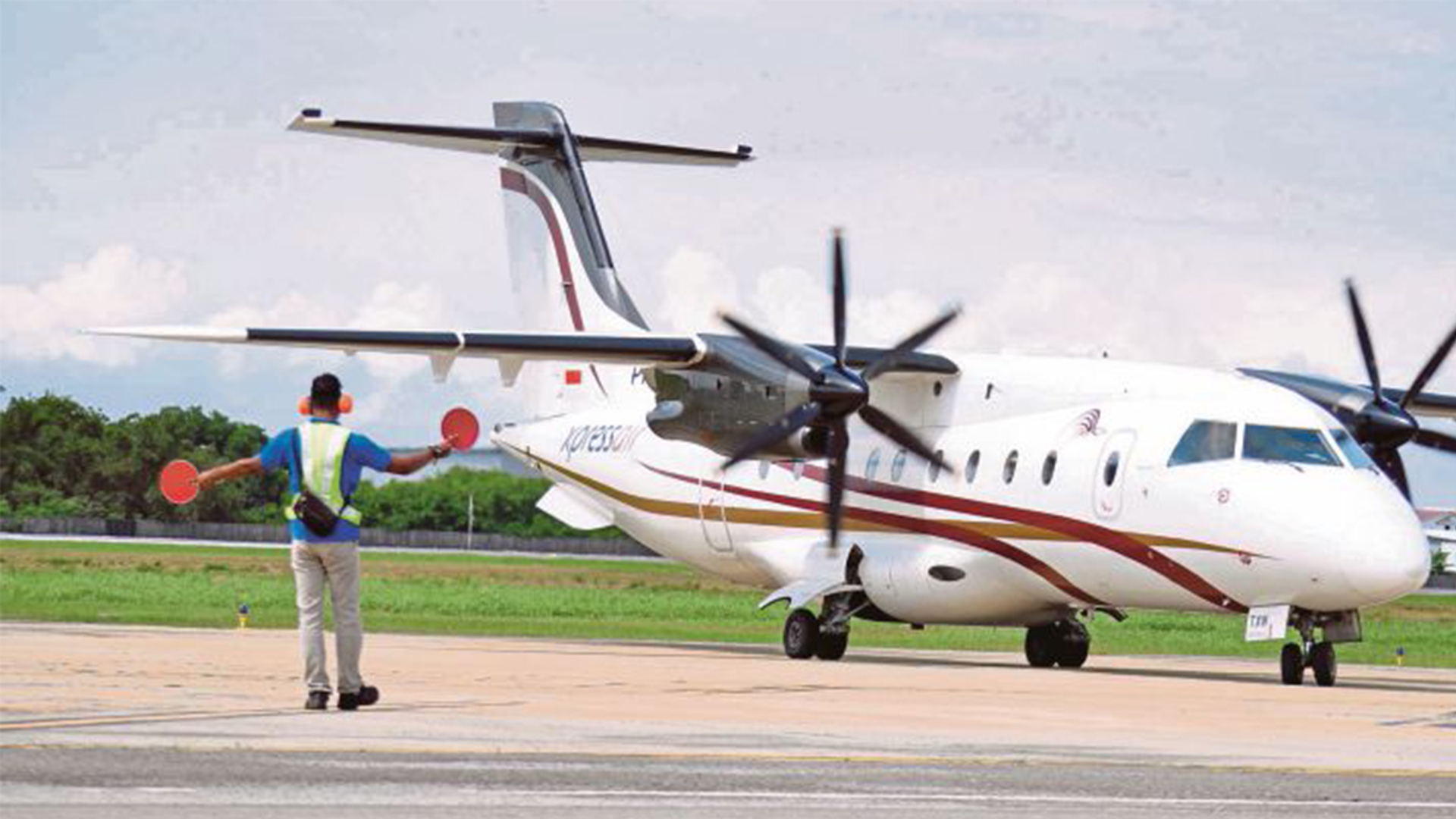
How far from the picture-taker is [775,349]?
94.2 ft

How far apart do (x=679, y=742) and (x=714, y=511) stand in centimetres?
1954

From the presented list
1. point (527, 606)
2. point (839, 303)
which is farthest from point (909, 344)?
point (527, 606)

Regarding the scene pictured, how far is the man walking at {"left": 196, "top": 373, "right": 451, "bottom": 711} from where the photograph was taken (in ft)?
51.6

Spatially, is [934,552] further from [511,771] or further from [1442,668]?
[511,771]

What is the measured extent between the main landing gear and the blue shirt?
15.1 metres

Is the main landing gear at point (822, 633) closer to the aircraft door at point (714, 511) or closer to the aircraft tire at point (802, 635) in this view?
→ the aircraft tire at point (802, 635)

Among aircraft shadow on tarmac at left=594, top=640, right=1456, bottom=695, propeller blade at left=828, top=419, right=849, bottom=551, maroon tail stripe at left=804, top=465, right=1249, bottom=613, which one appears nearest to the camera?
aircraft shadow on tarmac at left=594, top=640, right=1456, bottom=695

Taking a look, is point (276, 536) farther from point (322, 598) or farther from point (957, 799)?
point (957, 799)

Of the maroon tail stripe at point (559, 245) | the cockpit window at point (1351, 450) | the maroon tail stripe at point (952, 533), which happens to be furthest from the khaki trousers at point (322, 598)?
the maroon tail stripe at point (559, 245)

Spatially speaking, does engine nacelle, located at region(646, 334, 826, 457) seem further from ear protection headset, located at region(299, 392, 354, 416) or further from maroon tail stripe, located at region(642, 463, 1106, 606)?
ear protection headset, located at region(299, 392, 354, 416)

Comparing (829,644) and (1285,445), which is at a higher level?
(1285,445)

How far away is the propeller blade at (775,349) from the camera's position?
28.4 m

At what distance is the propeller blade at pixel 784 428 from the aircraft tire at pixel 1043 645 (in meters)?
4.45

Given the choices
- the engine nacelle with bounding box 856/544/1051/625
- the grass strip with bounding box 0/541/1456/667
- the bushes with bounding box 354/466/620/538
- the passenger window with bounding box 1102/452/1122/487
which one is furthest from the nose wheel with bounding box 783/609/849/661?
the bushes with bounding box 354/466/620/538
